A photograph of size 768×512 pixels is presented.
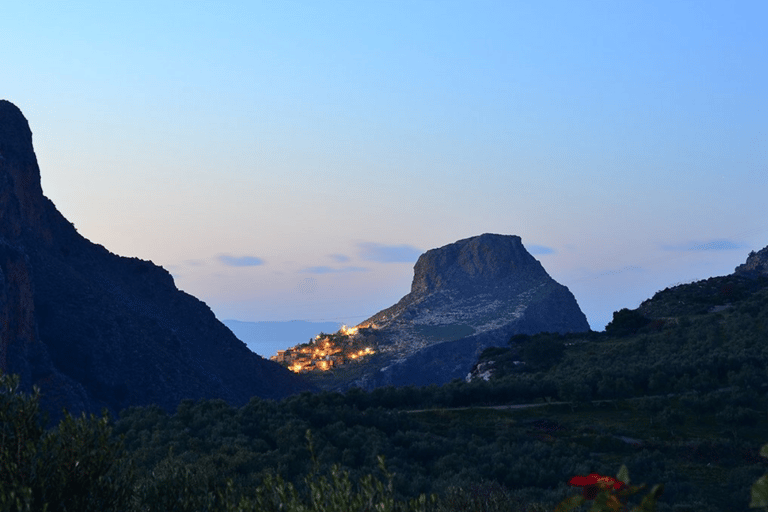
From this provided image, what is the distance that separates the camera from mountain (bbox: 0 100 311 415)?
Answer: 2470 inches

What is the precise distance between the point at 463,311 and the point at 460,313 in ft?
6.34

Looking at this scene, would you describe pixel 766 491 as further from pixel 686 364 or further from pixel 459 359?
pixel 459 359

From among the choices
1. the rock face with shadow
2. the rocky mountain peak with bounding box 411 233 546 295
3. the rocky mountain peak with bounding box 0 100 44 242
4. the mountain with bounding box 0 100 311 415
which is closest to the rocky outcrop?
the rock face with shadow

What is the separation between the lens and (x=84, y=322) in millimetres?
73125

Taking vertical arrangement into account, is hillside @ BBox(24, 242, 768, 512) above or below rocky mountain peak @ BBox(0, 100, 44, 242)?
below

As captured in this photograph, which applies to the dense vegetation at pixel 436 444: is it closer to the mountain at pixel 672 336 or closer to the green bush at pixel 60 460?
the green bush at pixel 60 460

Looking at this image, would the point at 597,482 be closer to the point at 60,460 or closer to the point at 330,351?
the point at 60,460

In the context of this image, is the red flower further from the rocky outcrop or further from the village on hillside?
the rocky outcrop

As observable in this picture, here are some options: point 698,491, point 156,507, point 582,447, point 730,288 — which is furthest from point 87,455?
point 730,288

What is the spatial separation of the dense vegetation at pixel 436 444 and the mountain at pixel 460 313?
210 feet

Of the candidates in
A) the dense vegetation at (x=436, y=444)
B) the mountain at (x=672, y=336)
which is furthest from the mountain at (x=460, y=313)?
the dense vegetation at (x=436, y=444)

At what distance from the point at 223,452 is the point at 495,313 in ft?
424

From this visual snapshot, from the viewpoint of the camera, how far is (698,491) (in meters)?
29.4

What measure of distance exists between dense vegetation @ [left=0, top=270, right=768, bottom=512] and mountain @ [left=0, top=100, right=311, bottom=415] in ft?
85.4
